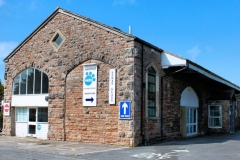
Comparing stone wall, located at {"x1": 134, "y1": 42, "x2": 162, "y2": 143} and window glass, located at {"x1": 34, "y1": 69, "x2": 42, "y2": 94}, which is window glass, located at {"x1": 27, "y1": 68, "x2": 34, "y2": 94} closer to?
window glass, located at {"x1": 34, "y1": 69, "x2": 42, "y2": 94}

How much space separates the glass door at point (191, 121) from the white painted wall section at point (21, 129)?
10.1 m

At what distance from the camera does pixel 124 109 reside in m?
14.0

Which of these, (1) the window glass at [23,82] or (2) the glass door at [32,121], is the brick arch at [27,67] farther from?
(2) the glass door at [32,121]

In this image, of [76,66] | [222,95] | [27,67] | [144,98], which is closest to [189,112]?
[222,95]

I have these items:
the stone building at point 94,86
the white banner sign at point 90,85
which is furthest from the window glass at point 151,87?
the white banner sign at point 90,85

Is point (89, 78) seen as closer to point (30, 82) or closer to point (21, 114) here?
point (30, 82)

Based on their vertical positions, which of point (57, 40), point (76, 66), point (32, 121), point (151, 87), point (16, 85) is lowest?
point (32, 121)

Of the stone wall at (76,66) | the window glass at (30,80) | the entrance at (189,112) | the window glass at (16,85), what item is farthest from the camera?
the window glass at (16,85)

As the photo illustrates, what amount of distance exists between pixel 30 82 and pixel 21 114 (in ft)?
7.08

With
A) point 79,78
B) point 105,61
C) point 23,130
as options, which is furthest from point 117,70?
point 23,130

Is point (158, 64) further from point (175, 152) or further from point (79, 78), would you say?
point (175, 152)

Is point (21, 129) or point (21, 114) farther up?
point (21, 114)

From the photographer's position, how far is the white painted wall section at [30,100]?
17391 millimetres

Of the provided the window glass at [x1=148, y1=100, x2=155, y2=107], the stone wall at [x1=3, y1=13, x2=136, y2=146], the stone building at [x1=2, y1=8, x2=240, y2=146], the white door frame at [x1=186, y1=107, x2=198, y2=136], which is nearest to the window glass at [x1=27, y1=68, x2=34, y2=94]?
the stone building at [x1=2, y1=8, x2=240, y2=146]
